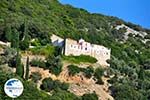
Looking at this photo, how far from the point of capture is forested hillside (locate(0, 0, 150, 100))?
81.6 m

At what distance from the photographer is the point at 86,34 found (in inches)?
4456

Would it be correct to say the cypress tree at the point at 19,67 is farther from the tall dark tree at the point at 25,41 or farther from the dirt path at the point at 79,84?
the tall dark tree at the point at 25,41

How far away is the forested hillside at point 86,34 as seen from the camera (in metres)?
81.6

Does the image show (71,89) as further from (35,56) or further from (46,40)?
(46,40)

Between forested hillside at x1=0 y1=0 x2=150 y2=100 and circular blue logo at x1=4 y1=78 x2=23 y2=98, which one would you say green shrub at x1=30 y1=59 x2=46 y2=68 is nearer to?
forested hillside at x1=0 y1=0 x2=150 y2=100

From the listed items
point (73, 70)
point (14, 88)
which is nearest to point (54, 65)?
point (73, 70)

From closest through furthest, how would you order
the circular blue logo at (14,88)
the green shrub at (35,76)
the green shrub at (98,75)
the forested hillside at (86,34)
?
the circular blue logo at (14,88), the green shrub at (35,76), the green shrub at (98,75), the forested hillside at (86,34)

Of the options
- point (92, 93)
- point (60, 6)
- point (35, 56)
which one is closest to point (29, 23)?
point (35, 56)

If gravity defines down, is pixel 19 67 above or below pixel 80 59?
below

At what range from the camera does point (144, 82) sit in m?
84.7

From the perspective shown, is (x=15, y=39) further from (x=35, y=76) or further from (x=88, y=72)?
(x=88, y=72)

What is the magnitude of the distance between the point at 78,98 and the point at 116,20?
3134 inches

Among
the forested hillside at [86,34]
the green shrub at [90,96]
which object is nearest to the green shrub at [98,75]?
the forested hillside at [86,34]

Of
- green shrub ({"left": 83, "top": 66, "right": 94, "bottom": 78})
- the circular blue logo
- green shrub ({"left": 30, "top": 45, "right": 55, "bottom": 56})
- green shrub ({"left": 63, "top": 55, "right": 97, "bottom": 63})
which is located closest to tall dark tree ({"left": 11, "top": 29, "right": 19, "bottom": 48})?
green shrub ({"left": 30, "top": 45, "right": 55, "bottom": 56})
